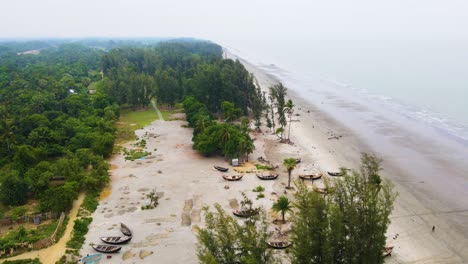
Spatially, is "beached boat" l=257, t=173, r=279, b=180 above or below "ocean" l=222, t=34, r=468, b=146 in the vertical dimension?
below

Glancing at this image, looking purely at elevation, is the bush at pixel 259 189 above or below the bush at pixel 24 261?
above

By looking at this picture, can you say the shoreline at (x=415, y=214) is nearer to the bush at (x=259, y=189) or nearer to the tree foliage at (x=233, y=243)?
the bush at (x=259, y=189)

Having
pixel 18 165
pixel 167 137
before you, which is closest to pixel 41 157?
pixel 18 165

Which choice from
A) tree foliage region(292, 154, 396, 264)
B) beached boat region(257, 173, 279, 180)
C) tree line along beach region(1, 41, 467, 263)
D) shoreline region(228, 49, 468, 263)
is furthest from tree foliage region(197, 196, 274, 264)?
beached boat region(257, 173, 279, 180)

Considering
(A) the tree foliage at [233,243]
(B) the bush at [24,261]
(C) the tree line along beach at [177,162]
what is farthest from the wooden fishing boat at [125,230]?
(A) the tree foliage at [233,243]

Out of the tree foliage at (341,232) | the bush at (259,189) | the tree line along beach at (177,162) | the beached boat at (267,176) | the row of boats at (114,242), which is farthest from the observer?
the beached boat at (267,176)

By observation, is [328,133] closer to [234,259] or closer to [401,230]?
[401,230]

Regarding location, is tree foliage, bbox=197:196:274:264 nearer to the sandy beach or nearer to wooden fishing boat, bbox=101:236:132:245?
the sandy beach

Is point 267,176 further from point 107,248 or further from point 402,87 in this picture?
point 402,87
